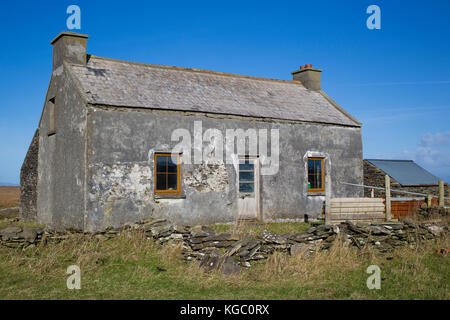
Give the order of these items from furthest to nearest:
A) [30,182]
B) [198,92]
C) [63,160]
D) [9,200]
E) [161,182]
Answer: [9,200]
[30,182]
[198,92]
[63,160]
[161,182]

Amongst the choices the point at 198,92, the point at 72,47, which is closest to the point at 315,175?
the point at 198,92

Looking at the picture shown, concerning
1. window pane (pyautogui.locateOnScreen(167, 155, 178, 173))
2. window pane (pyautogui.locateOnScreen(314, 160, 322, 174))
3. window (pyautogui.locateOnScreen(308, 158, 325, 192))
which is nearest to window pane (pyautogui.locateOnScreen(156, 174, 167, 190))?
window pane (pyautogui.locateOnScreen(167, 155, 178, 173))

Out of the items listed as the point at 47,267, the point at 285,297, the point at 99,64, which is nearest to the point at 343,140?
the point at 99,64

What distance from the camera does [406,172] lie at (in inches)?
969

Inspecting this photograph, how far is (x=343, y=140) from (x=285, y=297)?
11068 millimetres

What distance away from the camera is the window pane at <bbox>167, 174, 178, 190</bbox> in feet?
46.1

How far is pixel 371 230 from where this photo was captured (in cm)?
1178

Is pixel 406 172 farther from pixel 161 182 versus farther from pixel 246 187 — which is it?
pixel 161 182

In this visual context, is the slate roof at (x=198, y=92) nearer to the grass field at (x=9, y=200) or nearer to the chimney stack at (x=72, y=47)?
the chimney stack at (x=72, y=47)

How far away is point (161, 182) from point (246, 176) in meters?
3.19

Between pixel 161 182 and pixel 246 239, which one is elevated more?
pixel 161 182

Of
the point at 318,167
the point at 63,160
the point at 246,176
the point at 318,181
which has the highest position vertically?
the point at 63,160

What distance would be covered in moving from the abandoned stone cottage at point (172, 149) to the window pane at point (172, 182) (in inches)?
1.3

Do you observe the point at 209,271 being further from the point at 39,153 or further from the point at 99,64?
the point at 39,153
